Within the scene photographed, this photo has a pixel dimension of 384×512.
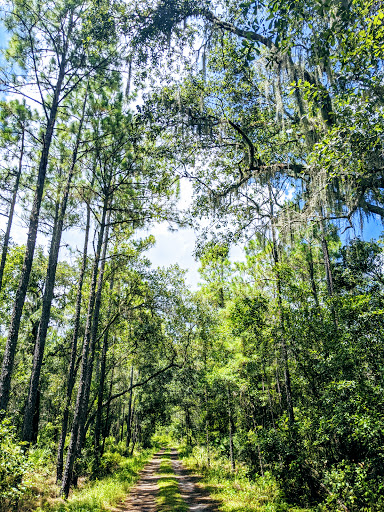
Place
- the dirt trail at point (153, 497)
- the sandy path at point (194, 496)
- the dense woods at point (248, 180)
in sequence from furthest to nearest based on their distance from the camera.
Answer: the dirt trail at point (153, 497), the sandy path at point (194, 496), the dense woods at point (248, 180)

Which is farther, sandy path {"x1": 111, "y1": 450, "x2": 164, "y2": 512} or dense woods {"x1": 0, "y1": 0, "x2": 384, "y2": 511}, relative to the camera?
sandy path {"x1": 111, "y1": 450, "x2": 164, "y2": 512}

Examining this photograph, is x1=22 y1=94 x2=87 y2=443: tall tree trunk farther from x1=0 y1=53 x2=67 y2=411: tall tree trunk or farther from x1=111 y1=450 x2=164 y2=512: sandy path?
x1=111 y1=450 x2=164 y2=512: sandy path

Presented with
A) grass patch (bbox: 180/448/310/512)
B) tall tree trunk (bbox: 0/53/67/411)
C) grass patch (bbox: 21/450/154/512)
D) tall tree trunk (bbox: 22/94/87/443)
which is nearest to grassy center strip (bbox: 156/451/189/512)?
A: grass patch (bbox: 180/448/310/512)

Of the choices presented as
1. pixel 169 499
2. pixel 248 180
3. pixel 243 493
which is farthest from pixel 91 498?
pixel 248 180

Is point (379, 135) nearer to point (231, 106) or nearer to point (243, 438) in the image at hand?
point (231, 106)

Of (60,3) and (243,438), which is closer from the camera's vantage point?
(60,3)

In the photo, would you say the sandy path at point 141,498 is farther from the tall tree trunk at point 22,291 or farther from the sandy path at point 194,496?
the tall tree trunk at point 22,291

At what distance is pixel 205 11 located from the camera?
6.44 metres

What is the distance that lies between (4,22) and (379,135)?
34.1 ft

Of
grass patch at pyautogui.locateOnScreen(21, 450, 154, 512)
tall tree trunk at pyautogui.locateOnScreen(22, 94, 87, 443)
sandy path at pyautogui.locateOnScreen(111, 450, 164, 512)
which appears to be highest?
tall tree trunk at pyautogui.locateOnScreen(22, 94, 87, 443)

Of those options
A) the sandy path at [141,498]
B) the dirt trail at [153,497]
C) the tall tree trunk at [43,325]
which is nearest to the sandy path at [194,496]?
the dirt trail at [153,497]

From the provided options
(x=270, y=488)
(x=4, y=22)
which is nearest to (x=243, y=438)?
(x=270, y=488)

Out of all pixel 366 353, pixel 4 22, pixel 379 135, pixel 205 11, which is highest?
pixel 4 22

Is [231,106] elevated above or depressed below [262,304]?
above
